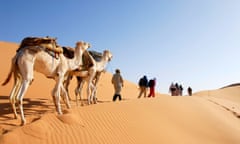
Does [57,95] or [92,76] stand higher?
[92,76]

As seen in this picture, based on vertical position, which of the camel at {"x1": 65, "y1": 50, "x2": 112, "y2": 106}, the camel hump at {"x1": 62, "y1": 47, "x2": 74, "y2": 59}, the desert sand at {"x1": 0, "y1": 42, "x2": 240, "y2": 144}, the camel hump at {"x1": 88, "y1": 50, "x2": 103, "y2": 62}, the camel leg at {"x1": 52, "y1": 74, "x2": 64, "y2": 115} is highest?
the camel hump at {"x1": 88, "y1": 50, "x2": 103, "y2": 62}

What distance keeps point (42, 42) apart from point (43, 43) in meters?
0.05

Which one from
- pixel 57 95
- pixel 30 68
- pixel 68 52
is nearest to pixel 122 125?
pixel 57 95

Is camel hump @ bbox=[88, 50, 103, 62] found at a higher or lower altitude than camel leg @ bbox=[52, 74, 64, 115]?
higher

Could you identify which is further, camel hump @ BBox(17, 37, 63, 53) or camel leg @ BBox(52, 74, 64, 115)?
camel leg @ BBox(52, 74, 64, 115)

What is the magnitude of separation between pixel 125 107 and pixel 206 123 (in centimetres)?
454

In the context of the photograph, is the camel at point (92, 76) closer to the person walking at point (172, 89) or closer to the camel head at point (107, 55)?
the camel head at point (107, 55)

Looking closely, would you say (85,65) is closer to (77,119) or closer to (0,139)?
(77,119)

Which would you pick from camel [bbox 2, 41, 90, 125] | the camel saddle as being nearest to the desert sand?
camel [bbox 2, 41, 90, 125]

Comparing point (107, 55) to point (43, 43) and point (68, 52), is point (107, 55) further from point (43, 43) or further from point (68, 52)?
point (43, 43)

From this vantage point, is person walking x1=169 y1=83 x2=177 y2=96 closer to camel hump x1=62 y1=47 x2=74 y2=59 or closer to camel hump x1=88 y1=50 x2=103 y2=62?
camel hump x1=88 y1=50 x2=103 y2=62

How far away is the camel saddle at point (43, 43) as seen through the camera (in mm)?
9788

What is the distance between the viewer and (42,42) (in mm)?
9977

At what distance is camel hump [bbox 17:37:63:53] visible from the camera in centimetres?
978
